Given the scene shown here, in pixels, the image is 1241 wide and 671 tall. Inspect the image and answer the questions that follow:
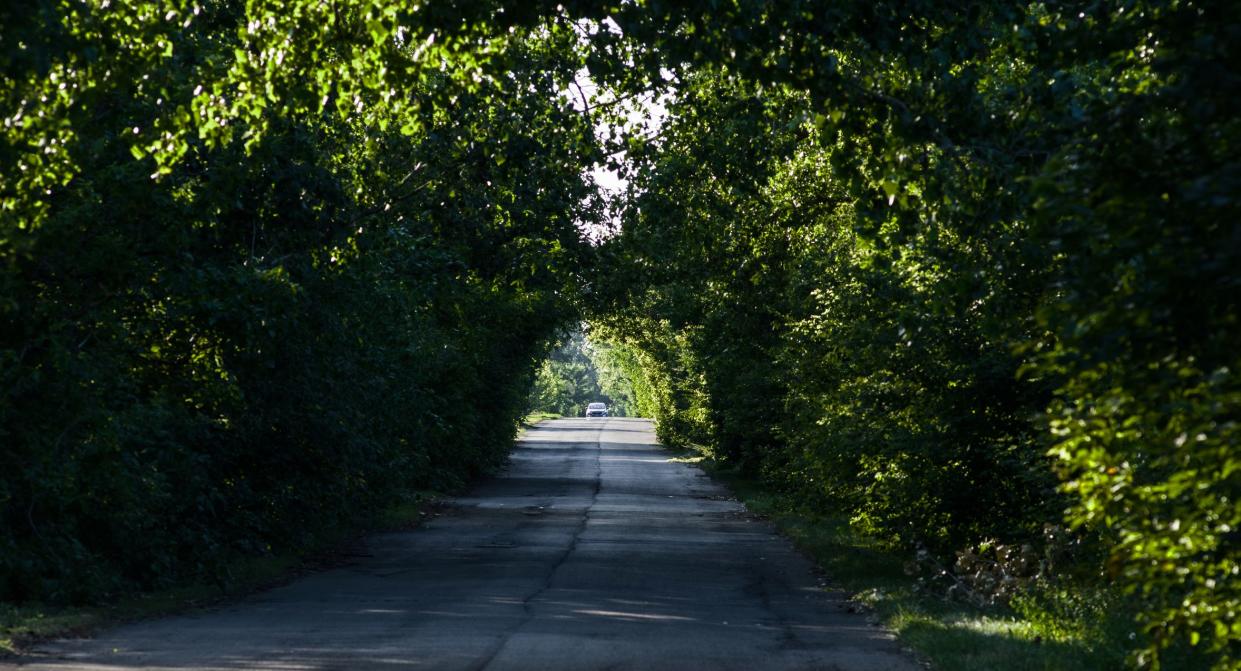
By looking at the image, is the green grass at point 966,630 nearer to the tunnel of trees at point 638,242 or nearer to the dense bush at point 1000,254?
the tunnel of trees at point 638,242

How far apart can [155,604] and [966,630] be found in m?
8.02

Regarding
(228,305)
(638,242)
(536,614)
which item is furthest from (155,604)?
(638,242)

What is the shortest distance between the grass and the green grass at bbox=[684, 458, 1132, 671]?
7042 mm

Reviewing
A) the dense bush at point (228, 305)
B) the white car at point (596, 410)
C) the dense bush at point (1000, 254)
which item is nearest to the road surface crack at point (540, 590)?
the dense bush at point (228, 305)

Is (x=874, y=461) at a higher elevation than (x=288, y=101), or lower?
lower

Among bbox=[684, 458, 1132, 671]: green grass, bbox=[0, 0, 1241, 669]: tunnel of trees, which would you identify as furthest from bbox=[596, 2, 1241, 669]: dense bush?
bbox=[684, 458, 1132, 671]: green grass

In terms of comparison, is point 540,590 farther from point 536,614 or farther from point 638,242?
point 638,242

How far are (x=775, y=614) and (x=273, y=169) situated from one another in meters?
7.22

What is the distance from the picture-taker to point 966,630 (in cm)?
1290

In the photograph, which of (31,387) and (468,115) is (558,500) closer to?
(468,115)

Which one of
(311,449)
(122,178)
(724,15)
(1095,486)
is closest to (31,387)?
(122,178)

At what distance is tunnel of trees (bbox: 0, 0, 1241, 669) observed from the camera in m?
6.35

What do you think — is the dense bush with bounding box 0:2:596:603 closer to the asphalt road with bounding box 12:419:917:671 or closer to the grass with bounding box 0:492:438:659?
the grass with bounding box 0:492:438:659

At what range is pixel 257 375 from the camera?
679 inches
